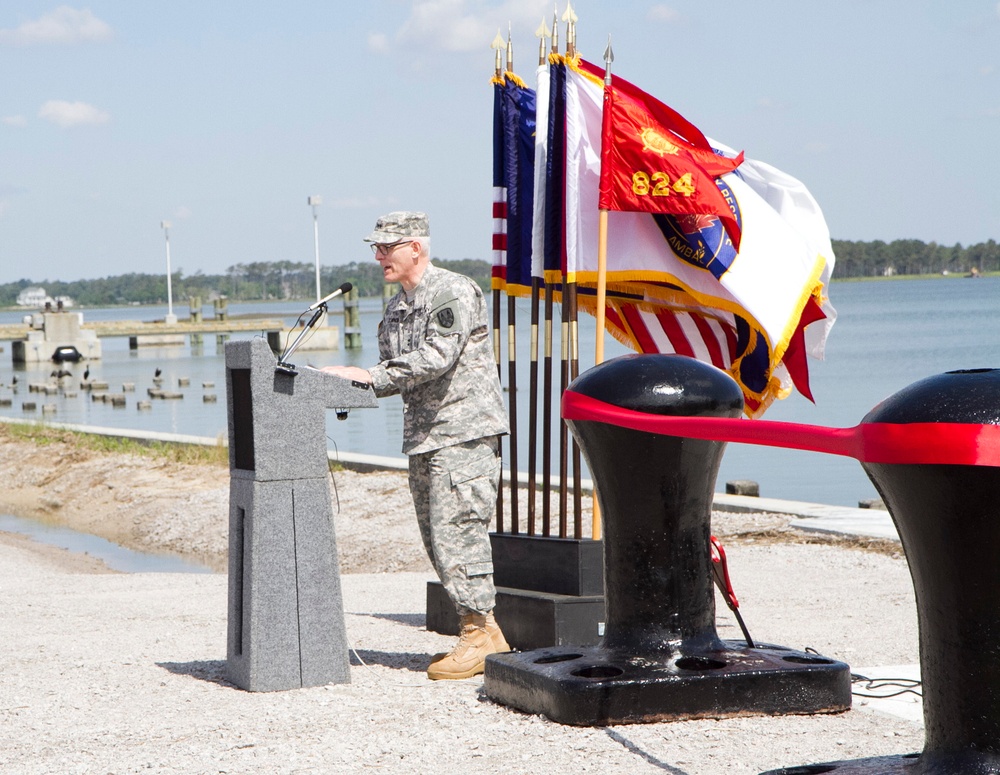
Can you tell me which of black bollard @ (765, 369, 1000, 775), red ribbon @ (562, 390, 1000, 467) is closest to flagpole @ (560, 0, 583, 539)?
red ribbon @ (562, 390, 1000, 467)

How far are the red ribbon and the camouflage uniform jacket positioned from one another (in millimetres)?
2156

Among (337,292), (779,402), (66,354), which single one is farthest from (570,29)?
(66,354)

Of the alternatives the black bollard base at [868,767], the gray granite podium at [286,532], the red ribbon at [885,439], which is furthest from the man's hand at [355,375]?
the black bollard base at [868,767]

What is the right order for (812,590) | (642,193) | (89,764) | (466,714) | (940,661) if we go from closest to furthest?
(940,661) → (89,764) → (466,714) → (642,193) → (812,590)

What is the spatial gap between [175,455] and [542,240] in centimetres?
1205

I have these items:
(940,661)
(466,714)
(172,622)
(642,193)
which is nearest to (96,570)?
(172,622)

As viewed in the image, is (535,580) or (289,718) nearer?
(289,718)

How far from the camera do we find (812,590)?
8727mm

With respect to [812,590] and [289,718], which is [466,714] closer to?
[289,718]

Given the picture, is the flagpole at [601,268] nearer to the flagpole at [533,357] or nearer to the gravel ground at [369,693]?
the flagpole at [533,357]

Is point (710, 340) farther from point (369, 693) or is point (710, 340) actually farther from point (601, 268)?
point (369, 693)

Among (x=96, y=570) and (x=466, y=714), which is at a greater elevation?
(x=466, y=714)

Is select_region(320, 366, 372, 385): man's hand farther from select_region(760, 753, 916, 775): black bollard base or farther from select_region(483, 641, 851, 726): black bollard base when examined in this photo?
select_region(760, 753, 916, 775): black bollard base

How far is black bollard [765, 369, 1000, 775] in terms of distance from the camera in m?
2.85
